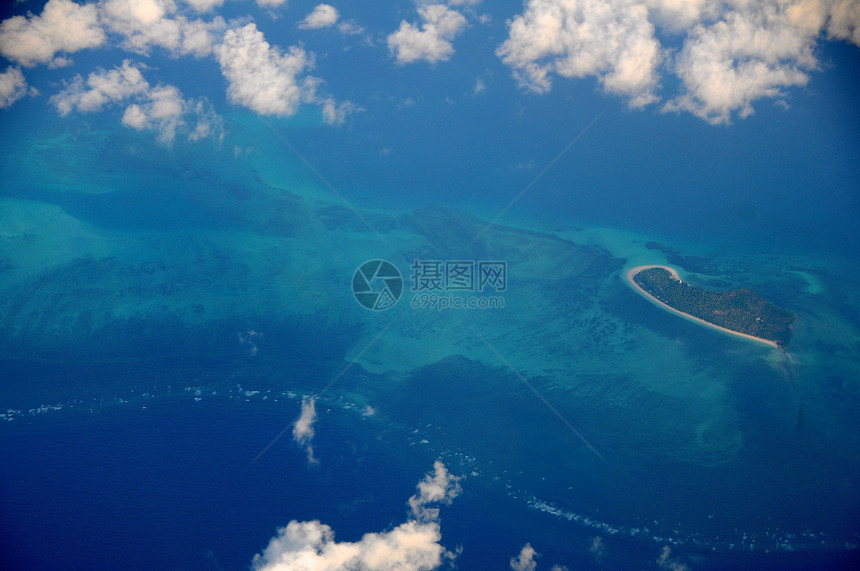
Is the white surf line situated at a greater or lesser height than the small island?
lesser

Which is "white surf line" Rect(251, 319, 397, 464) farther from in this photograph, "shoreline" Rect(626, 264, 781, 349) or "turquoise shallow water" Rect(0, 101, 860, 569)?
"shoreline" Rect(626, 264, 781, 349)

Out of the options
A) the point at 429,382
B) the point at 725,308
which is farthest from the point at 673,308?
the point at 429,382

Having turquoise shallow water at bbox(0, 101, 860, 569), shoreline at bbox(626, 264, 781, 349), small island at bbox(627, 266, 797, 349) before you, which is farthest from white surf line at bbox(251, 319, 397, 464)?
small island at bbox(627, 266, 797, 349)

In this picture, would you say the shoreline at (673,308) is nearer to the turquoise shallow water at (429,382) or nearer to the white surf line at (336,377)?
the turquoise shallow water at (429,382)

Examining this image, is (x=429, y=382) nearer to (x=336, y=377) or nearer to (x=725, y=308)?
(x=336, y=377)

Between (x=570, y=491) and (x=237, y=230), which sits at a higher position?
(x=237, y=230)

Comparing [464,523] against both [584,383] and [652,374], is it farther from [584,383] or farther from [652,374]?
[652,374]

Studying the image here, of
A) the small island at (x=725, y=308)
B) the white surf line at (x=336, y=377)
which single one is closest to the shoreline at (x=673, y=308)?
the small island at (x=725, y=308)

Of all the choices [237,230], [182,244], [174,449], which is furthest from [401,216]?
[174,449]
